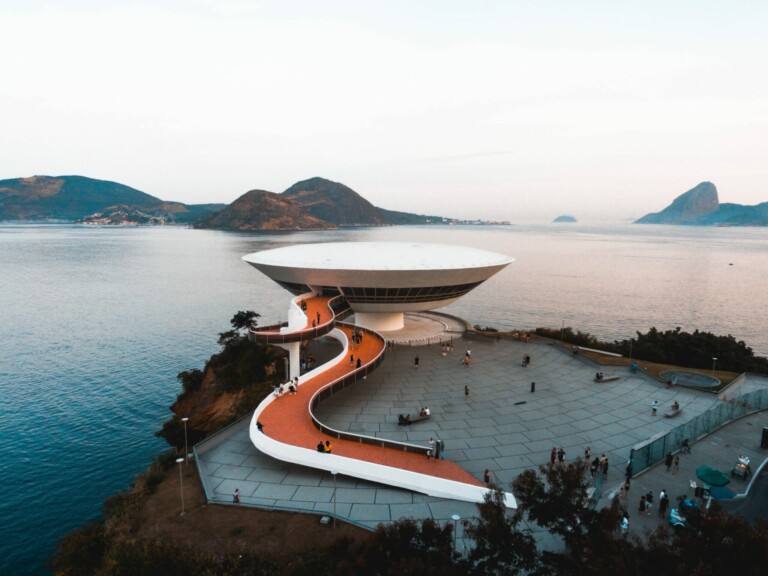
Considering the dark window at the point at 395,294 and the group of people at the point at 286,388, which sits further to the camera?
the dark window at the point at 395,294

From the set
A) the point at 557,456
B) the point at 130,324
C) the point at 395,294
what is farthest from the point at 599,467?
the point at 130,324

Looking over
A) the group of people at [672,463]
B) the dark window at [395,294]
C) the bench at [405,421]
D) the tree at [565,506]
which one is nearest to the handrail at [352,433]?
the bench at [405,421]

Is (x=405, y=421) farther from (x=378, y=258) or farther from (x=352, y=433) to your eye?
(x=378, y=258)

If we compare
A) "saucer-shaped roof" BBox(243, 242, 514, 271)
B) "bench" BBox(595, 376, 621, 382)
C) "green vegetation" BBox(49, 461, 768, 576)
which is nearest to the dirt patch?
"green vegetation" BBox(49, 461, 768, 576)

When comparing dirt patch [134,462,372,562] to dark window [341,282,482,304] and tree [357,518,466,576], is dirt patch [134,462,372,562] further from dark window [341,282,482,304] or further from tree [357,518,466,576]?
dark window [341,282,482,304]

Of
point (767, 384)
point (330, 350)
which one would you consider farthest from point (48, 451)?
point (767, 384)

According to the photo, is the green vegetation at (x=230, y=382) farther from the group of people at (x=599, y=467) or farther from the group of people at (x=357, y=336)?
the group of people at (x=599, y=467)
